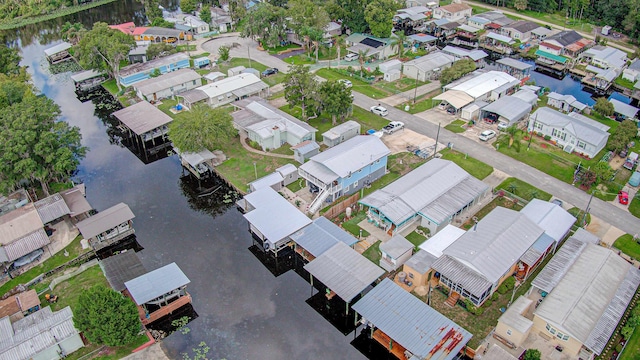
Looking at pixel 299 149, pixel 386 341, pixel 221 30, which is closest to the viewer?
pixel 386 341

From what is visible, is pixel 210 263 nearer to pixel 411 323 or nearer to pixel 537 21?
pixel 411 323

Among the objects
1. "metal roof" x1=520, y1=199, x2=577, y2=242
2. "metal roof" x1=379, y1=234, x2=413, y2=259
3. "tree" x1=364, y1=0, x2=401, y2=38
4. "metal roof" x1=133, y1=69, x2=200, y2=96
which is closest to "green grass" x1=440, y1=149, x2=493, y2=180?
"metal roof" x1=520, y1=199, x2=577, y2=242

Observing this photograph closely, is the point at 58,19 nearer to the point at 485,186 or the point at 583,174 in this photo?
the point at 485,186

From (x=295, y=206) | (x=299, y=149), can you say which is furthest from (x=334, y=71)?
(x=295, y=206)

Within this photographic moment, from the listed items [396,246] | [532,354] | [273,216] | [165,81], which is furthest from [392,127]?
[165,81]

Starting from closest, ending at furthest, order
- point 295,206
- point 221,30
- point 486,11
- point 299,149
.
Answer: point 295,206 → point 299,149 → point 221,30 → point 486,11

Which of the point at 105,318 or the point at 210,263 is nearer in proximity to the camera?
the point at 105,318

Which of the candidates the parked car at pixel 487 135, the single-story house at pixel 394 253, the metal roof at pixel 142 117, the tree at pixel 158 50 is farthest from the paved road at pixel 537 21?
the metal roof at pixel 142 117
